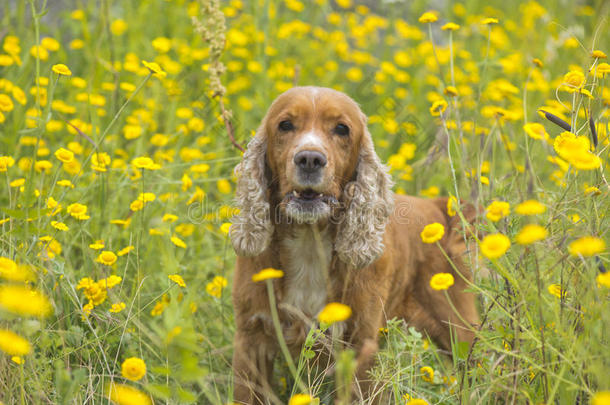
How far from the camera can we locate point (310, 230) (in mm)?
2893

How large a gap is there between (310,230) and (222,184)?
1249 mm

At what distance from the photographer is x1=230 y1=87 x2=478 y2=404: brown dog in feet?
8.77

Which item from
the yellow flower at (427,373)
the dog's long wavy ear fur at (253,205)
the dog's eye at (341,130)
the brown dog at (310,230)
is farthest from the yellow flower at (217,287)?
the yellow flower at (427,373)

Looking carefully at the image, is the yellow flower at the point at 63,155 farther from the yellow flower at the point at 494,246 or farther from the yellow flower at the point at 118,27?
the yellow flower at the point at 118,27

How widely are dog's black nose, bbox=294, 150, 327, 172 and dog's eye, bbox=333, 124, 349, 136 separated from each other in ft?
0.98

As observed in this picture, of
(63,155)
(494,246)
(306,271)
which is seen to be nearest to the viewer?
(494,246)

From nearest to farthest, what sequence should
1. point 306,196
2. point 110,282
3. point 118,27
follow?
point 110,282, point 306,196, point 118,27

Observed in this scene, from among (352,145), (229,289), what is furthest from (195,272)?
(352,145)

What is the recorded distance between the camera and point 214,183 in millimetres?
4285

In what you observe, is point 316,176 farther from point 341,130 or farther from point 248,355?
point 248,355

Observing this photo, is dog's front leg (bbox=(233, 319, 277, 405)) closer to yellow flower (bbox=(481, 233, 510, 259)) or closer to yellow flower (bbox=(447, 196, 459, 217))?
yellow flower (bbox=(447, 196, 459, 217))

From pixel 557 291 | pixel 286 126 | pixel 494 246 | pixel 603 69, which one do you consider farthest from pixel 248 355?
pixel 603 69

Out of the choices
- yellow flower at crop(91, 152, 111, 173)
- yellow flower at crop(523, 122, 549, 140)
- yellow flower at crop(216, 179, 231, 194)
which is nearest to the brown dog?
yellow flower at crop(91, 152, 111, 173)

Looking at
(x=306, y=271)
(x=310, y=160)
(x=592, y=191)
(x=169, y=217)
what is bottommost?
(x=306, y=271)
